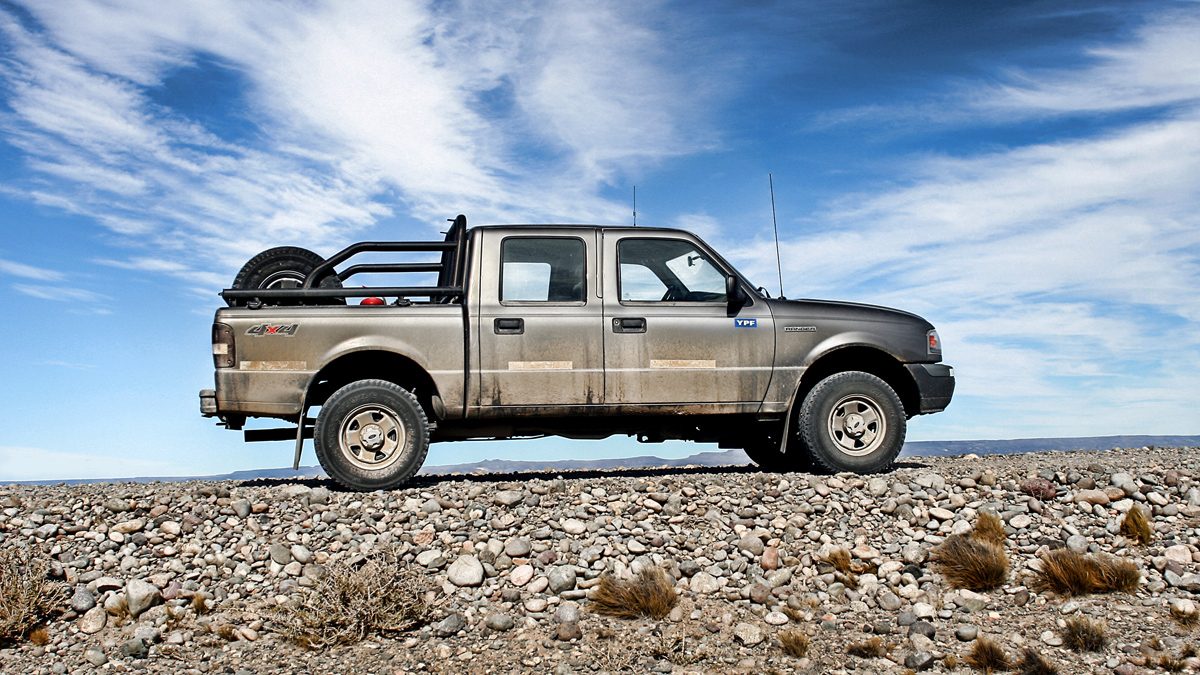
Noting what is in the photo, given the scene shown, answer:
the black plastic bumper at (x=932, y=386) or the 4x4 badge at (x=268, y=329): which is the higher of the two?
the 4x4 badge at (x=268, y=329)

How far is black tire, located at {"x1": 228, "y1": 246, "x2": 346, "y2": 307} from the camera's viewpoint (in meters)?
8.44

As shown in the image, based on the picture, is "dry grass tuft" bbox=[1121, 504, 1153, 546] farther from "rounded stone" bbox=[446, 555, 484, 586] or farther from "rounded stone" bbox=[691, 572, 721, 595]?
"rounded stone" bbox=[446, 555, 484, 586]

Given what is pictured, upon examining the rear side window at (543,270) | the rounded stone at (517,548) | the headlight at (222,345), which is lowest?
the rounded stone at (517,548)

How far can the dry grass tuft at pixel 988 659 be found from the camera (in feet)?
19.4

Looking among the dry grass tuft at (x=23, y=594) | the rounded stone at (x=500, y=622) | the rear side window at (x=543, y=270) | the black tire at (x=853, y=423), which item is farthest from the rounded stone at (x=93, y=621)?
the black tire at (x=853, y=423)

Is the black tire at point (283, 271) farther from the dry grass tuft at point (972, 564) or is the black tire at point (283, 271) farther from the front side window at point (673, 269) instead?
the dry grass tuft at point (972, 564)

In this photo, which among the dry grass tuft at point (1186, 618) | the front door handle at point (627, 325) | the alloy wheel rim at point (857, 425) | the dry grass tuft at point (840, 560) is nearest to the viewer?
the dry grass tuft at point (1186, 618)

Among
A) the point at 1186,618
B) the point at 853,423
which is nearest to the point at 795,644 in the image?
the point at 1186,618

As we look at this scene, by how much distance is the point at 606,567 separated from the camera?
275 inches

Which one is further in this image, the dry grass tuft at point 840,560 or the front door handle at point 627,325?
the front door handle at point 627,325

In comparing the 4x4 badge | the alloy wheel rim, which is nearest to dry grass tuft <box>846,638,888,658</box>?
the alloy wheel rim

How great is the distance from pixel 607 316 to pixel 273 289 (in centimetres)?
313

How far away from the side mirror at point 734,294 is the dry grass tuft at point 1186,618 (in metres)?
4.18

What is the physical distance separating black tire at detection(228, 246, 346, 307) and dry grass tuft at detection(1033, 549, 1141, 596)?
21.7 feet
